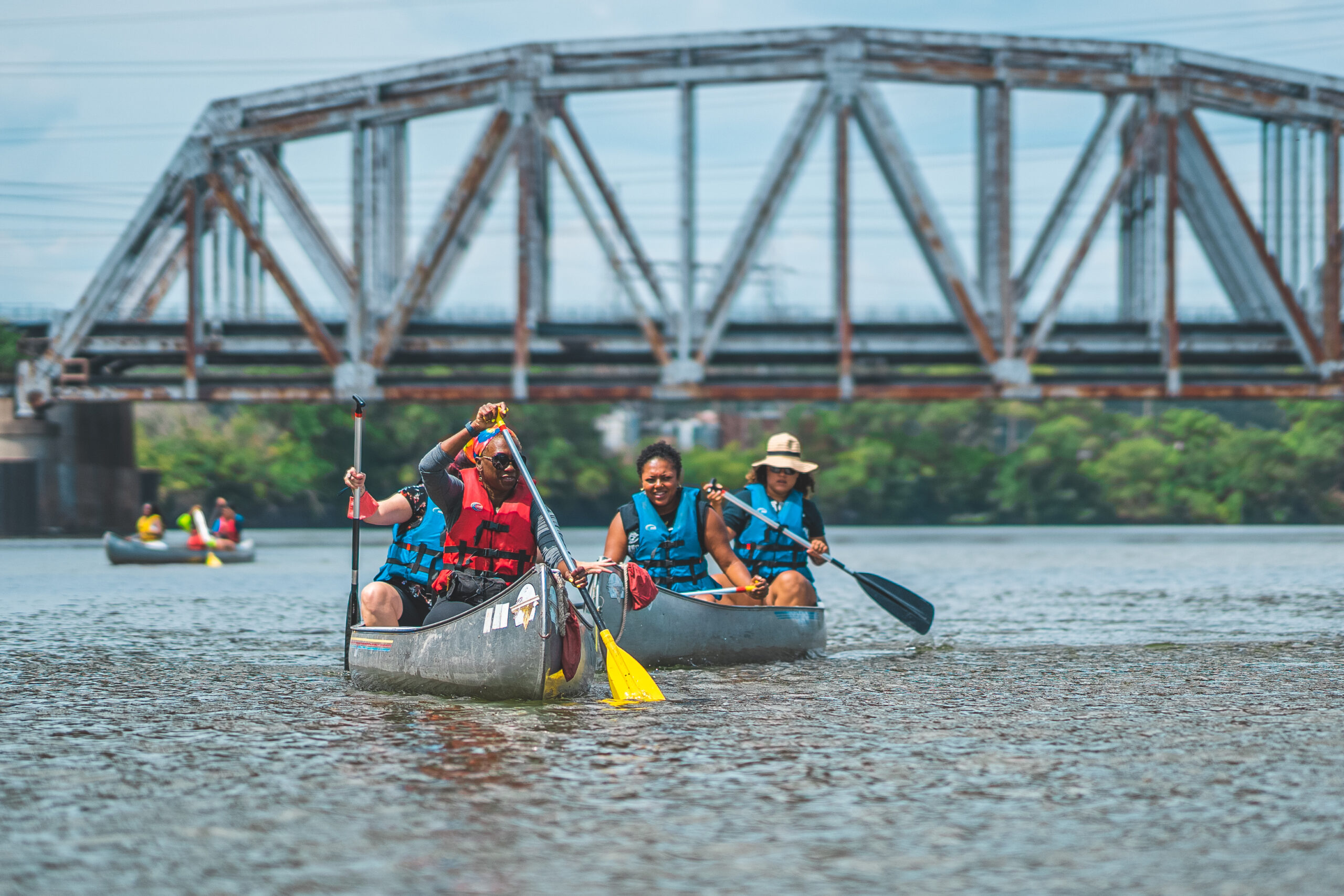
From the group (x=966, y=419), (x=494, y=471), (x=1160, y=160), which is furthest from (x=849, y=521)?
(x=494, y=471)

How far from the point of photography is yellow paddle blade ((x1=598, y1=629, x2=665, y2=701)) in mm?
10992

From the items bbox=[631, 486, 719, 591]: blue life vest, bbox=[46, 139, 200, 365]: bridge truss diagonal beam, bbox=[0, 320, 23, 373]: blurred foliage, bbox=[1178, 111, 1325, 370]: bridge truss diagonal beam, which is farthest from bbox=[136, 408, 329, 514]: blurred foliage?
bbox=[631, 486, 719, 591]: blue life vest

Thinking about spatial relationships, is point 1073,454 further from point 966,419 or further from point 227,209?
point 227,209

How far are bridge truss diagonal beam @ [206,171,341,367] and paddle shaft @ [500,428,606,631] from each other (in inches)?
1075

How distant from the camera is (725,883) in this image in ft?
19.6

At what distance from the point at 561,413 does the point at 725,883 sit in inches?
2832

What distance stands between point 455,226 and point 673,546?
25069 millimetres

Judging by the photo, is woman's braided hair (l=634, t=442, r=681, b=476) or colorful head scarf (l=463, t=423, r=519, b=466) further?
woman's braided hair (l=634, t=442, r=681, b=476)

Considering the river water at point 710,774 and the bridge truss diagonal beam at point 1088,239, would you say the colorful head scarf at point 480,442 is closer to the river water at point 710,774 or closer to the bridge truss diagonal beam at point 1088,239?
the river water at point 710,774

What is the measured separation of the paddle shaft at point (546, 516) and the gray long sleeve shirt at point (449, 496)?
35 millimetres

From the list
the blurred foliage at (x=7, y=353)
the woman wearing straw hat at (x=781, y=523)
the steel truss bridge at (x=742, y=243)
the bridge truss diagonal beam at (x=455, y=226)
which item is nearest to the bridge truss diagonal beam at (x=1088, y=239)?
the steel truss bridge at (x=742, y=243)

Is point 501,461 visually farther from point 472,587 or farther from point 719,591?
point 719,591

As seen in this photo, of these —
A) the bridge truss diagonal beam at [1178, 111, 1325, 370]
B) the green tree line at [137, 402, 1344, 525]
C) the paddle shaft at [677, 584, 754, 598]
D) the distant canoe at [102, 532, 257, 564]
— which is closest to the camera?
the paddle shaft at [677, 584, 754, 598]

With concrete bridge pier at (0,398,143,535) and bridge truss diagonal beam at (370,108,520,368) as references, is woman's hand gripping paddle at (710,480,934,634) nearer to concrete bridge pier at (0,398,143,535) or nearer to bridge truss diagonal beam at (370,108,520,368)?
bridge truss diagonal beam at (370,108,520,368)
